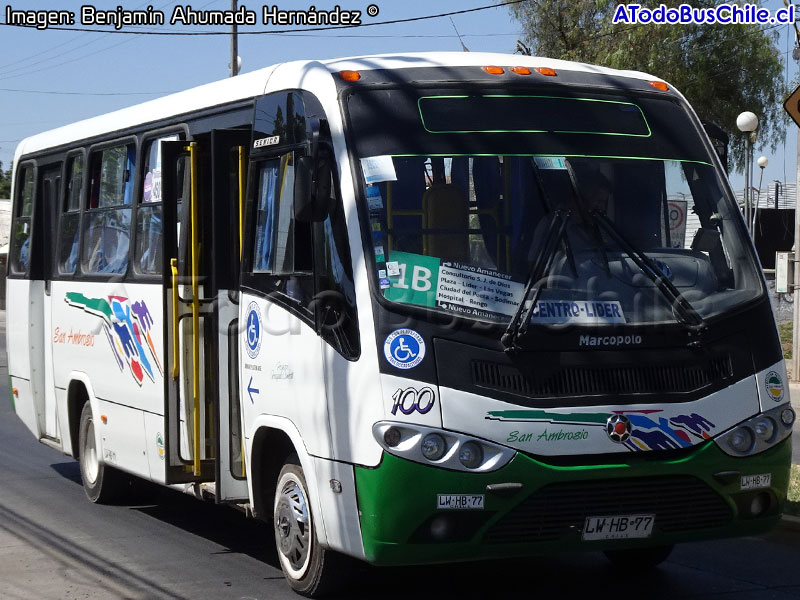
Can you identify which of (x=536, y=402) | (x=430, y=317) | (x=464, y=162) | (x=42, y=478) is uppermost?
(x=464, y=162)

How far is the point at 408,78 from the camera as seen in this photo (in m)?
6.88

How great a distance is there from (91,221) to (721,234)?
17.4 ft

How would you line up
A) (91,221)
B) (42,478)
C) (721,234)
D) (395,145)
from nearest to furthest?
(395,145)
(721,234)
(91,221)
(42,478)

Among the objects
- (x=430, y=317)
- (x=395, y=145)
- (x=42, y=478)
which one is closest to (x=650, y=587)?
(x=430, y=317)

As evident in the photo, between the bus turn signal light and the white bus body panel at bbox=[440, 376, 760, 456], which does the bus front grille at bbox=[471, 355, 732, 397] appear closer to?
the white bus body panel at bbox=[440, 376, 760, 456]

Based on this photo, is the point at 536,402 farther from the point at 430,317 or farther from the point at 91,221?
the point at 91,221

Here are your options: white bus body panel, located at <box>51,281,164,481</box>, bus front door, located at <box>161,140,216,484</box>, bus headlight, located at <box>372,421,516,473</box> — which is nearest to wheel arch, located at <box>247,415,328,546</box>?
bus front door, located at <box>161,140,216,484</box>

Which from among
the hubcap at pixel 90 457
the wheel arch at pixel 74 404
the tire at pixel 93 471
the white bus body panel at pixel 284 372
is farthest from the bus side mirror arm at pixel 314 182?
the wheel arch at pixel 74 404

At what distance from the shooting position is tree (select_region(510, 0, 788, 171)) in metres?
36.7

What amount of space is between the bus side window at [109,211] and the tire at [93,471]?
1.21m

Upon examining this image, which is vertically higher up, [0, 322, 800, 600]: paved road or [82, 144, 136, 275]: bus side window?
[82, 144, 136, 275]: bus side window

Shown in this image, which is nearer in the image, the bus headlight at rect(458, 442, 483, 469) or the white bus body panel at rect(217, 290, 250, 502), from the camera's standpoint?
the bus headlight at rect(458, 442, 483, 469)

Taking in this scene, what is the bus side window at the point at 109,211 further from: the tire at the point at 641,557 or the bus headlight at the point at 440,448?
the tire at the point at 641,557

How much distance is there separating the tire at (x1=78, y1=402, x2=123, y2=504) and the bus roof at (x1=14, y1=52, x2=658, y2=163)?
2255 mm
